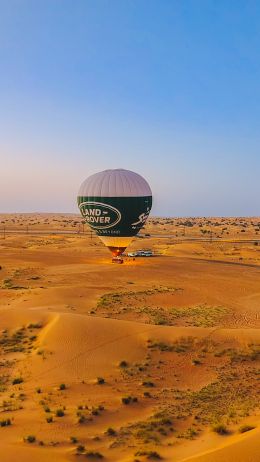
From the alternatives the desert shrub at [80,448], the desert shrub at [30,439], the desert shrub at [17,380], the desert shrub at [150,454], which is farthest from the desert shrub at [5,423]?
the desert shrub at [150,454]

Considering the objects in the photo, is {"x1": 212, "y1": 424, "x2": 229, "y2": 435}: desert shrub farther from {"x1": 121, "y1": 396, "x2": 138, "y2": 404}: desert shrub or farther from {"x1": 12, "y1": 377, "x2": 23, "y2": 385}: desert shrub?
{"x1": 12, "y1": 377, "x2": 23, "y2": 385}: desert shrub

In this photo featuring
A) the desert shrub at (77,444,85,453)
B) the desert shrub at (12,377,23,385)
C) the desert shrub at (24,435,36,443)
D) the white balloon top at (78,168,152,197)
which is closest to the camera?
the desert shrub at (77,444,85,453)

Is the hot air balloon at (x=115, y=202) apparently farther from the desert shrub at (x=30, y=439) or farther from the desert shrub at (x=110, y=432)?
the desert shrub at (x=30, y=439)

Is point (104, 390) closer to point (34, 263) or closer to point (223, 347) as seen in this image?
point (223, 347)

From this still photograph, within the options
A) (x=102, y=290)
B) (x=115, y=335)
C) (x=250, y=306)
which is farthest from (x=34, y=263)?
(x=115, y=335)

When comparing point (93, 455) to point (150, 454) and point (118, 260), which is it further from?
point (118, 260)

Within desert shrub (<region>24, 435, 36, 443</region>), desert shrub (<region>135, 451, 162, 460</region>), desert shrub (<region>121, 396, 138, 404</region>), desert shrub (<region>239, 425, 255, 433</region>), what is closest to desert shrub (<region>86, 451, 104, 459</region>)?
desert shrub (<region>135, 451, 162, 460</region>)
